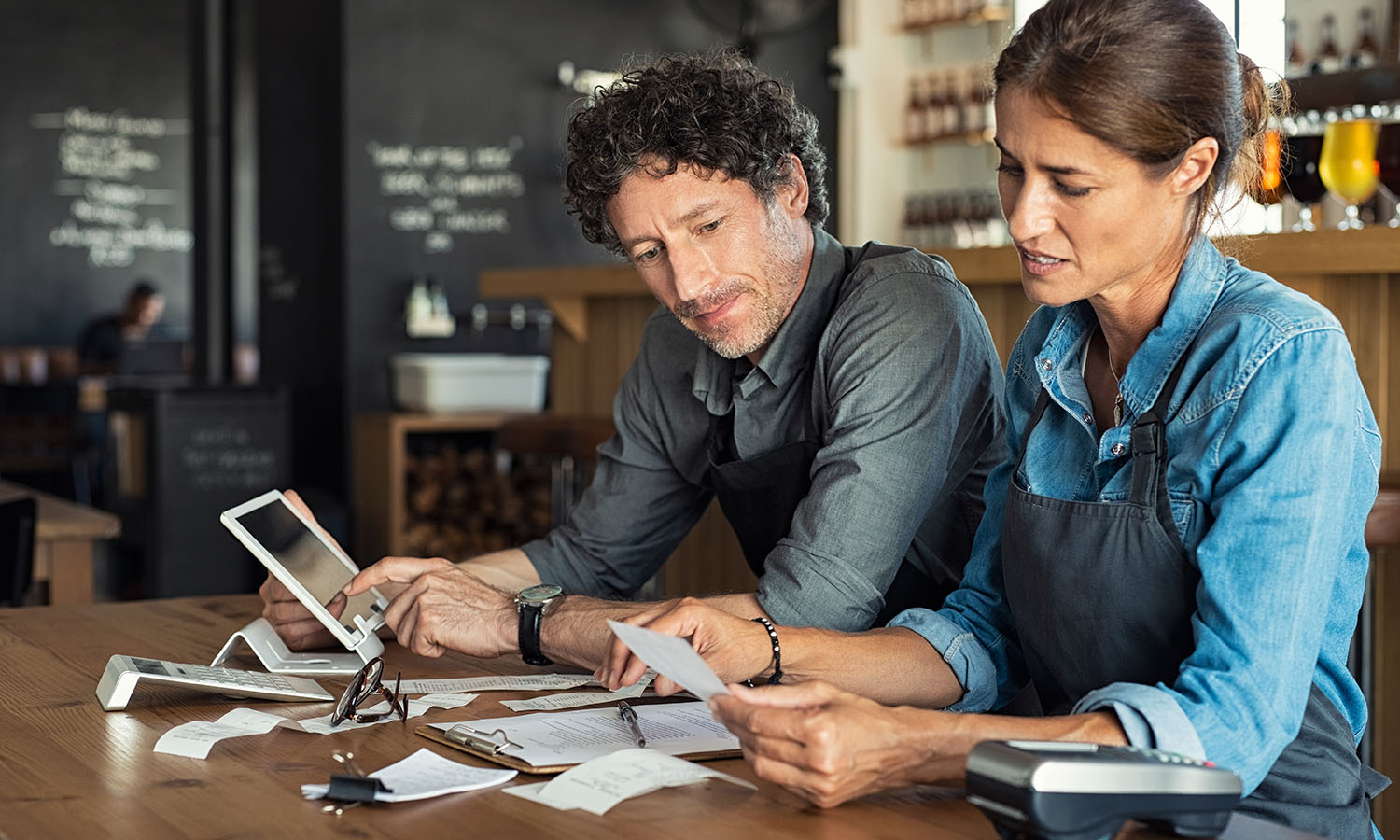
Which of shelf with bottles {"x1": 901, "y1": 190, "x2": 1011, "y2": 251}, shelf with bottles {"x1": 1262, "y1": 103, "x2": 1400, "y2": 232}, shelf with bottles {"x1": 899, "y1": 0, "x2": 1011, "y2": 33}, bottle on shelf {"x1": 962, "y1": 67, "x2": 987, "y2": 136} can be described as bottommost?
shelf with bottles {"x1": 1262, "y1": 103, "x2": 1400, "y2": 232}

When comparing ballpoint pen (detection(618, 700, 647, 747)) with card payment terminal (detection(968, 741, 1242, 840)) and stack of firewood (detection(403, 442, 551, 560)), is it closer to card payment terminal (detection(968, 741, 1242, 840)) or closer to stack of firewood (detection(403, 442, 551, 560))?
card payment terminal (detection(968, 741, 1242, 840))

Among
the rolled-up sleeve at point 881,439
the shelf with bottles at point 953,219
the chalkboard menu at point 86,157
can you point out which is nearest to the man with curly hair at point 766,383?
the rolled-up sleeve at point 881,439

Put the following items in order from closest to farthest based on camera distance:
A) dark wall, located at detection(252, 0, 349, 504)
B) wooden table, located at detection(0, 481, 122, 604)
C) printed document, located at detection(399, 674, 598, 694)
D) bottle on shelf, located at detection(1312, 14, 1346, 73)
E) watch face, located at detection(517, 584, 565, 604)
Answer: printed document, located at detection(399, 674, 598, 694) → watch face, located at detection(517, 584, 565, 604) → wooden table, located at detection(0, 481, 122, 604) → bottle on shelf, located at detection(1312, 14, 1346, 73) → dark wall, located at detection(252, 0, 349, 504)

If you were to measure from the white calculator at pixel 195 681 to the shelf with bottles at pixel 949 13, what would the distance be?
5414 millimetres

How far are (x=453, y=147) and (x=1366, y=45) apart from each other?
3.46 metres

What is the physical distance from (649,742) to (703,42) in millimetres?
5750

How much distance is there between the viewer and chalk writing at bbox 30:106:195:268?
10.3 metres

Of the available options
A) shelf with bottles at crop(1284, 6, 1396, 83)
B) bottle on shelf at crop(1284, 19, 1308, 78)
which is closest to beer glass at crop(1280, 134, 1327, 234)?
shelf with bottles at crop(1284, 6, 1396, 83)

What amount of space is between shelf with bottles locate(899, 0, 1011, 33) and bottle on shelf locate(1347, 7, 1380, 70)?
149cm

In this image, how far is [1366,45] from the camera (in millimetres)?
5324

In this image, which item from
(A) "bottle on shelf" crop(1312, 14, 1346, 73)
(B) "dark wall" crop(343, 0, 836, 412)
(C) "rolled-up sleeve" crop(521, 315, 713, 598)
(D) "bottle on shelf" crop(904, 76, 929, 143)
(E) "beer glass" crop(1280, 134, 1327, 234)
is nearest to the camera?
(C) "rolled-up sleeve" crop(521, 315, 713, 598)

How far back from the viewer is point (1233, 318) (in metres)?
1.36

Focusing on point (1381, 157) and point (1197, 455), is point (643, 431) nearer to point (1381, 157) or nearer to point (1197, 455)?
point (1197, 455)

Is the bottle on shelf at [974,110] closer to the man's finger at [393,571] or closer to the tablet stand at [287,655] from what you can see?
the man's finger at [393,571]
